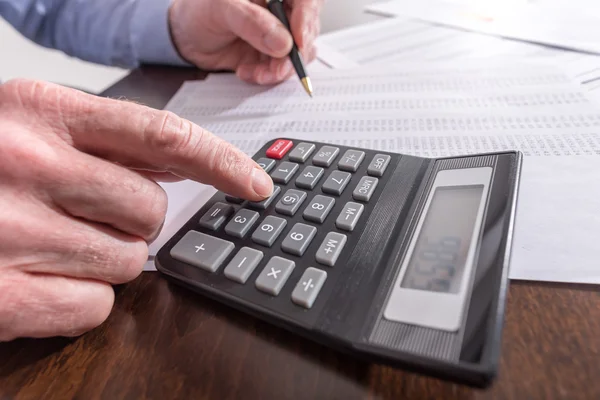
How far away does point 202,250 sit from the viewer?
0.26 metres

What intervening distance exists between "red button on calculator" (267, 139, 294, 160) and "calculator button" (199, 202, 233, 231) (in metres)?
0.07

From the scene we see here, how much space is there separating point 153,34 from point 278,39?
232mm

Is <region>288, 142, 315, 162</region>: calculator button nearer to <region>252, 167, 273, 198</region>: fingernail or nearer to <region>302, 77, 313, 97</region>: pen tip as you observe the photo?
<region>252, 167, 273, 198</region>: fingernail

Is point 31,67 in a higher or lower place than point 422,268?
lower

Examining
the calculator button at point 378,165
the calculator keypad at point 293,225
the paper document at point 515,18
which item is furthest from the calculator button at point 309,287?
the paper document at point 515,18

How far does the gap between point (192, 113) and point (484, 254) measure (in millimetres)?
374

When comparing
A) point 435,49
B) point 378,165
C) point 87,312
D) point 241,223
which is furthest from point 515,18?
Answer: point 87,312

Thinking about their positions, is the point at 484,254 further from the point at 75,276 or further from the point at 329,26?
the point at 329,26

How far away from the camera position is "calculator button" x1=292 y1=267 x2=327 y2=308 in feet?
0.72

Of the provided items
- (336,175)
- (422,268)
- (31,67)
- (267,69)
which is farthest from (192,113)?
(31,67)

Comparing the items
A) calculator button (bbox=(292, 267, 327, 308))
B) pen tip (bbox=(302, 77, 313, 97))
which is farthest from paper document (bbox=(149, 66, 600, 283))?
calculator button (bbox=(292, 267, 327, 308))

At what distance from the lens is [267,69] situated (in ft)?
1.81

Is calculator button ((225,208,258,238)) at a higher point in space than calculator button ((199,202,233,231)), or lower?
higher

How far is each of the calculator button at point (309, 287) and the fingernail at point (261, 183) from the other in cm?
8
